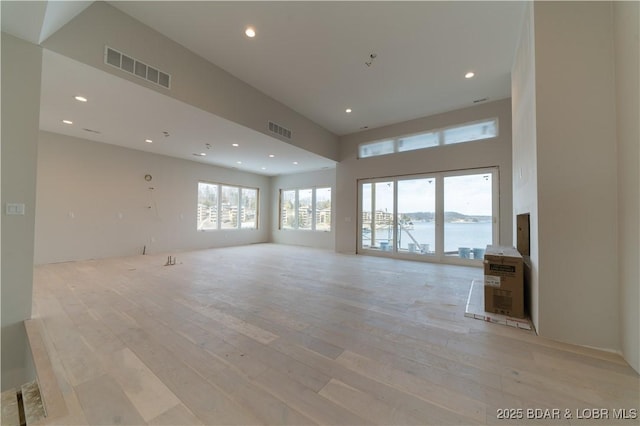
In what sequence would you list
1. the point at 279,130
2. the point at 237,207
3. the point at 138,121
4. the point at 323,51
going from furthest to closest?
the point at 237,207 → the point at 279,130 → the point at 138,121 → the point at 323,51

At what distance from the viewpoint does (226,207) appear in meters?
8.71

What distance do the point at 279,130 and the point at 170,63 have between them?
2.23 meters

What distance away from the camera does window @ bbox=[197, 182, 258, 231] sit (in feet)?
26.2

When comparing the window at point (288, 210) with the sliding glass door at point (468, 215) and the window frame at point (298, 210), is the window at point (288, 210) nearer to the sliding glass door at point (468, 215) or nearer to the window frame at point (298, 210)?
the window frame at point (298, 210)

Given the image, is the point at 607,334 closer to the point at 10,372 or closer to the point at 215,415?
the point at 215,415

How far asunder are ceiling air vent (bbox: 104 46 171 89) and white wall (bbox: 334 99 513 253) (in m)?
4.94

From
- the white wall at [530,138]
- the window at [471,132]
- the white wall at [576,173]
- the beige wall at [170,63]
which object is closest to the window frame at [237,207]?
the beige wall at [170,63]

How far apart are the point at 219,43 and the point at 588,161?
14.8 ft

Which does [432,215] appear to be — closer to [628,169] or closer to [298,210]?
[628,169]

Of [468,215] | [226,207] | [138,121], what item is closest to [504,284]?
[468,215]

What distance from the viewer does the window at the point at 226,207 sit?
7.98m

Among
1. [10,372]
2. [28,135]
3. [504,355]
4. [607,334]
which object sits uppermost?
[28,135]

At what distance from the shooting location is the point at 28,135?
7.80ft

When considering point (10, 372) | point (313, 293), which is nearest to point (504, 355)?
point (313, 293)
